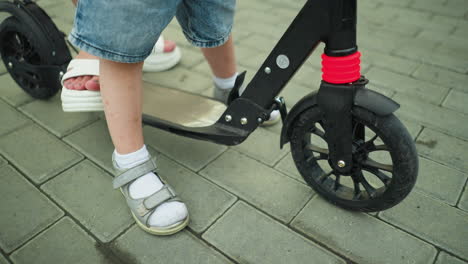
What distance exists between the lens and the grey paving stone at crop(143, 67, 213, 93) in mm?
2164

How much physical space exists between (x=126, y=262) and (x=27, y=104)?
118 centimetres

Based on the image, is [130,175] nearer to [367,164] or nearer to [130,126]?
[130,126]

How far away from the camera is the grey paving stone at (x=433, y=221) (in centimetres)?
128

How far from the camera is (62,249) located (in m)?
1.27

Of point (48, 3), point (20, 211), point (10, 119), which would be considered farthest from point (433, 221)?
point (48, 3)

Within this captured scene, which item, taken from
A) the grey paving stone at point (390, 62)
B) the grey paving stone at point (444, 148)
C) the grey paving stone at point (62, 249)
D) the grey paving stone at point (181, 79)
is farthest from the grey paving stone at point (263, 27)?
the grey paving stone at point (62, 249)

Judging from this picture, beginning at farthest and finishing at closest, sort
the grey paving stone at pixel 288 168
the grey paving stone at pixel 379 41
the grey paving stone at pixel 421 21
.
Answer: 1. the grey paving stone at pixel 421 21
2. the grey paving stone at pixel 379 41
3. the grey paving stone at pixel 288 168

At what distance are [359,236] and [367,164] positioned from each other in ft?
0.87

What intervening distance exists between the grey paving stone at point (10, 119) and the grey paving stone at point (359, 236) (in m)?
1.40

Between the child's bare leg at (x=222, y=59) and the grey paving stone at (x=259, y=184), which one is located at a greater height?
the child's bare leg at (x=222, y=59)

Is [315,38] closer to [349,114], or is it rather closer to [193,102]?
[349,114]

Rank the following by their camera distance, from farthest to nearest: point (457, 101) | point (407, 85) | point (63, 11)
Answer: point (63, 11), point (407, 85), point (457, 101)

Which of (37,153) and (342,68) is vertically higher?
(342,68)

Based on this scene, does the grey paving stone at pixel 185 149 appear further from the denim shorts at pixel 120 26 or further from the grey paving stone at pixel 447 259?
the grey paving stone at pixel 447 259
